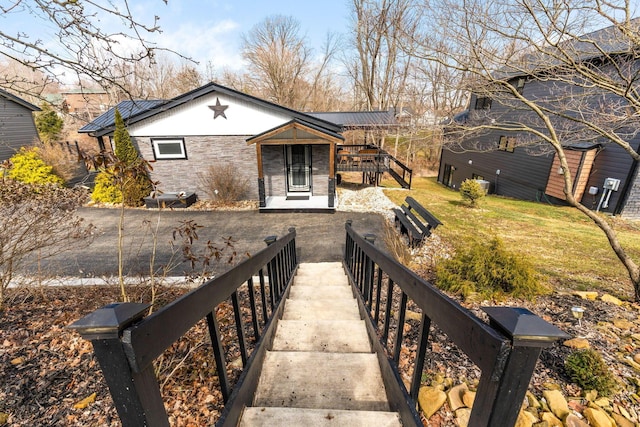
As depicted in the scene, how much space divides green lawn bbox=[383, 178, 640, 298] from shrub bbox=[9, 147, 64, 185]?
1501 centimetres

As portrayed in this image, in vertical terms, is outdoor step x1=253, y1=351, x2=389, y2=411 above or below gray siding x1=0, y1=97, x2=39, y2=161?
below

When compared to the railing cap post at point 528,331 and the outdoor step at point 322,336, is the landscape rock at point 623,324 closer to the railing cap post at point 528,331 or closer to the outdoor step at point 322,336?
the outdoor step at point 322,336

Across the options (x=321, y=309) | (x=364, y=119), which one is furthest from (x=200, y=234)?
(x=364, y=119)

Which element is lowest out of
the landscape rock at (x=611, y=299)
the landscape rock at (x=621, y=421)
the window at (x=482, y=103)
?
the landscape rock at (x=611, y=299)

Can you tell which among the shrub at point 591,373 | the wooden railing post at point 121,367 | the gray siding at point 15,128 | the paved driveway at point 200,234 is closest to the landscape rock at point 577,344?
the shrub at point 591,373

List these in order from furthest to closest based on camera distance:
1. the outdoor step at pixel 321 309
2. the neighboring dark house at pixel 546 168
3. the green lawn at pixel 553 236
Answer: the neighboring dark house at pixel 546 168, the green lawn at pixel 553 236, the outdoor step at pixel 321 309

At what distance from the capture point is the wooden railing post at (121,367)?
2.63 ft

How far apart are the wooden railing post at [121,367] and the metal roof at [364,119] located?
12.2 metres

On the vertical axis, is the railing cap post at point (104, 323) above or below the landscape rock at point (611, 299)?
above

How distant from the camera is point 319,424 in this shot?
1.61 m

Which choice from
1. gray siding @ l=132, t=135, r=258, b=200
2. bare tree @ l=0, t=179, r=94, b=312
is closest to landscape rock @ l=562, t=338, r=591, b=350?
bare tree @ l=0, t=179, r=94, b=312

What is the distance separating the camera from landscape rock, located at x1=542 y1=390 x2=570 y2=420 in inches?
78.1

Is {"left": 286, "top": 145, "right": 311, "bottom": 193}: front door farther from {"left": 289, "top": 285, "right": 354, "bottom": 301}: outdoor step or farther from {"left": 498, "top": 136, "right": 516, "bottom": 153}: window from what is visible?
{"left": 498, "top": 136, "right": 516, "bottom": 153}: window

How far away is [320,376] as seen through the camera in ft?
6.86
